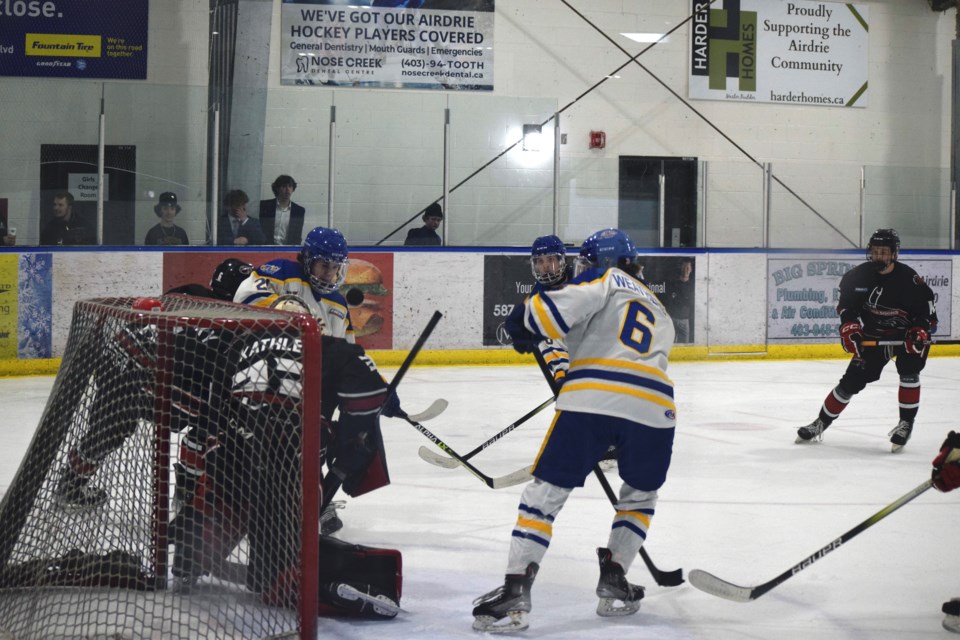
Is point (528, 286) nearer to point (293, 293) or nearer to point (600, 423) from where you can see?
point (293, 293)

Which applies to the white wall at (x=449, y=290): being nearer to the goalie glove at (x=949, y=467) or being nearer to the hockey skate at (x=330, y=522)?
the hockey skate at (x=330, y=522)

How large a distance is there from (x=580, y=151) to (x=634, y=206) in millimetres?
1810

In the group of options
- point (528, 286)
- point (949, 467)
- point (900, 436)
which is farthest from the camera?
point (528, 286)

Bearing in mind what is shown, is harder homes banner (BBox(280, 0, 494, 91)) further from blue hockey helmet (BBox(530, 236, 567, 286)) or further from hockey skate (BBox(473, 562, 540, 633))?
hockey skate (BBox(473, 562, 540, 633))

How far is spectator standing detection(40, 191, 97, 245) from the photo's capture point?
8219 mm

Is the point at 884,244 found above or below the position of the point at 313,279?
above

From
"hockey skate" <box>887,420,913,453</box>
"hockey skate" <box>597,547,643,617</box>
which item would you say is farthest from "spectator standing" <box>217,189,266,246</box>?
"hockey skate" <box>597,547,643,617</box>

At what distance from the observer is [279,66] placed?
10547 millimetres

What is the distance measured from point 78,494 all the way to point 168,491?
0.70 ft

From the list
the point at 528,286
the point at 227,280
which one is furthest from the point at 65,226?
the point at 227,280

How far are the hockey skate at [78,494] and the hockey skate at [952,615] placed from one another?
6.92 feet

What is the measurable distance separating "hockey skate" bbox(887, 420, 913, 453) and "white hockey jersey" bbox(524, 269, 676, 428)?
2995 millimetres

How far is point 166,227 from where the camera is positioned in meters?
8.43

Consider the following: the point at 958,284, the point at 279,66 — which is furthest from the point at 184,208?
the point at 958,284
